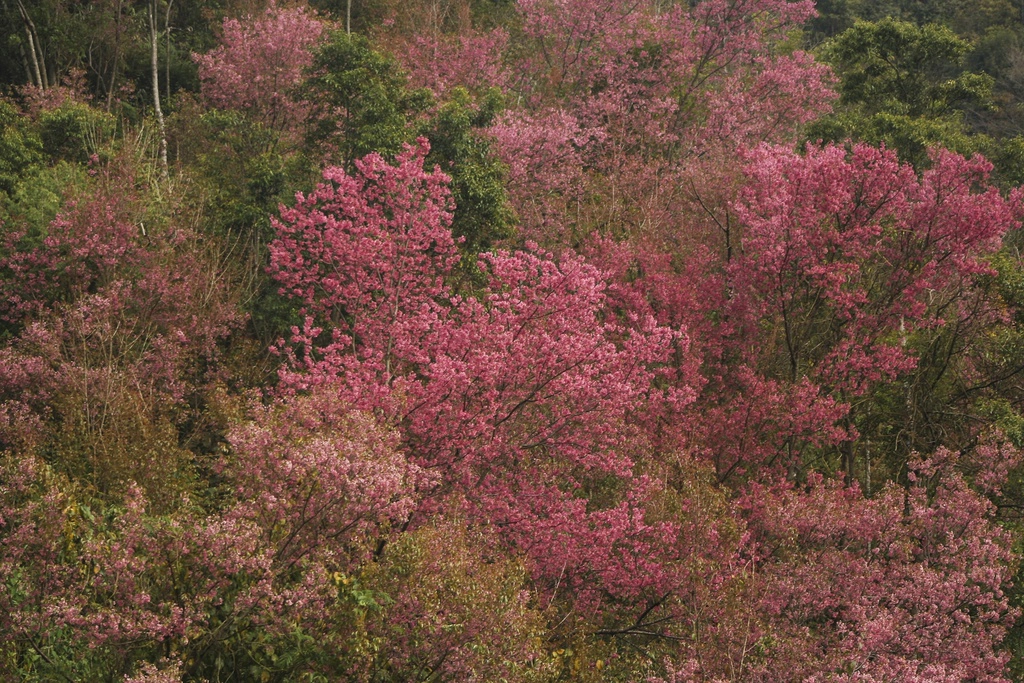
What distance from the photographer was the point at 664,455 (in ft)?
57.5

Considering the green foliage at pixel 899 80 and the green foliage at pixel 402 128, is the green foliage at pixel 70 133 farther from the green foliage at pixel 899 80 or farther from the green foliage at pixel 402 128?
the green foliage at pixel 899 80

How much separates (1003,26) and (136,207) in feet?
160

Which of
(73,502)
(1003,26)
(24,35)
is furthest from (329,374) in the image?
(1003,26)

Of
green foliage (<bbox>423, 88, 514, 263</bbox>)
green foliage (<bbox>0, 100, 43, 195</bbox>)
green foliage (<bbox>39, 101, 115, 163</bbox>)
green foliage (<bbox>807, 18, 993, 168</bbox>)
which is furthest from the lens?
green foliage (<bbox>807, 18, 993, 168</bbox>)

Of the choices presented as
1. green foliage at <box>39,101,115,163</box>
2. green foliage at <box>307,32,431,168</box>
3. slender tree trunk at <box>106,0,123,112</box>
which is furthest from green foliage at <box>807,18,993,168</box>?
green foliage at <box>39,101,115,163</box>

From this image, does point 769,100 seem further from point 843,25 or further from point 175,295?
point 843,25

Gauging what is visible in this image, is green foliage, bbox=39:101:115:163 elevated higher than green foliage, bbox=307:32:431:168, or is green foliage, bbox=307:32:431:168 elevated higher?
green foliage, bbox=307:32:431:168

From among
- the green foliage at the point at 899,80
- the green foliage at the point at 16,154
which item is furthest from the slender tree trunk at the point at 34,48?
the green foliage at the point at 899,80

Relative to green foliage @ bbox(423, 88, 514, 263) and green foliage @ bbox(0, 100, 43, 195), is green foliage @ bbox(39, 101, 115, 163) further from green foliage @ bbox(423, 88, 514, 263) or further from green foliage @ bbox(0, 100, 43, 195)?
green foliage @ bbox(423, 88, 514, 263)

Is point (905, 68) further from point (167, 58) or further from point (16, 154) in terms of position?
point (16, 154)

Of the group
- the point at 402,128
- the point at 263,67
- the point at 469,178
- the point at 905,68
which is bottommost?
the point at 263,67

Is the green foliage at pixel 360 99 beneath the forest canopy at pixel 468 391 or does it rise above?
above

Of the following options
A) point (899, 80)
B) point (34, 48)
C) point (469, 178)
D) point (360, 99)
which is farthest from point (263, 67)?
point (899, 80)

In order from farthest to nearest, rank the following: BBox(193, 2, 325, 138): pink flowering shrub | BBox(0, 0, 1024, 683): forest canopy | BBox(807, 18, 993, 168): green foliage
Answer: BBox(807, 18, 993, 168): green foliage, BBox(193, 2, 325, 138): pink flowering shrub, BBox(0, 0, 1024, 683): forest canopy
